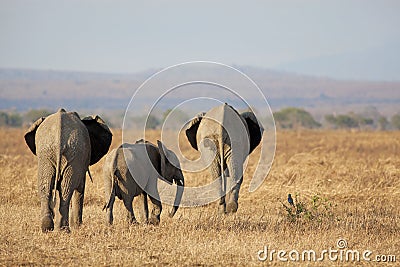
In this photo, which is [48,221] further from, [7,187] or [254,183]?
→ [254,183]

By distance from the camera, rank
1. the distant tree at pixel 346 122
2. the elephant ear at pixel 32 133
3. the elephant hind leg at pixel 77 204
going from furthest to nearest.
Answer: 1. the distant tree at pixel 346 122
2. the elephant hind leg at pixel 77 204
3. the elephant ear at pixel 32 133

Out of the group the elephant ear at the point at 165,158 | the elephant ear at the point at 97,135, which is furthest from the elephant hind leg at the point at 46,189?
the elephant ear at the point at 165,158

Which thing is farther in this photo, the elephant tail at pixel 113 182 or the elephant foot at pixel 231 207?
the elephant foot at pixel 231 207

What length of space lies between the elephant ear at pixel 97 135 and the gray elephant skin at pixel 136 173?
0.67 ft

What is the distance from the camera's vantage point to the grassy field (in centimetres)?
988

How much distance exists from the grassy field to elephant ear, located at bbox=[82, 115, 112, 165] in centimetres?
139

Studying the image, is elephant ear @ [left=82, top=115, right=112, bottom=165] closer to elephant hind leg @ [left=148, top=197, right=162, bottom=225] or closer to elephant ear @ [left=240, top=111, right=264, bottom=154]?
elephant hind leg @ [left=148, top=197, right=162, bottom=225]

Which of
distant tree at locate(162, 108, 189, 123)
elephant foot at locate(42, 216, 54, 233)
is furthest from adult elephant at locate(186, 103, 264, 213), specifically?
distant tree at locate(162, 108, 189, 123)

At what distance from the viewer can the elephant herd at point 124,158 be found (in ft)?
37.6

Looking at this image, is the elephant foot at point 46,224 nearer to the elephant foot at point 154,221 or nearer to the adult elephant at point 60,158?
the adult elephant at point 60,158

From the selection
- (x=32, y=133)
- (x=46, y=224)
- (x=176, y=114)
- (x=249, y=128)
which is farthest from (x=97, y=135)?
(x=176, y=114)

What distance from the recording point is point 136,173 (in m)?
13.0

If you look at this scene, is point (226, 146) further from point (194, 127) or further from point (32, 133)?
point (32, 133)

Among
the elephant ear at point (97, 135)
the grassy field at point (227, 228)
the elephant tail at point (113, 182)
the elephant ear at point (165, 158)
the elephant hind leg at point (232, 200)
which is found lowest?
the grassy field at point (227, 228)
